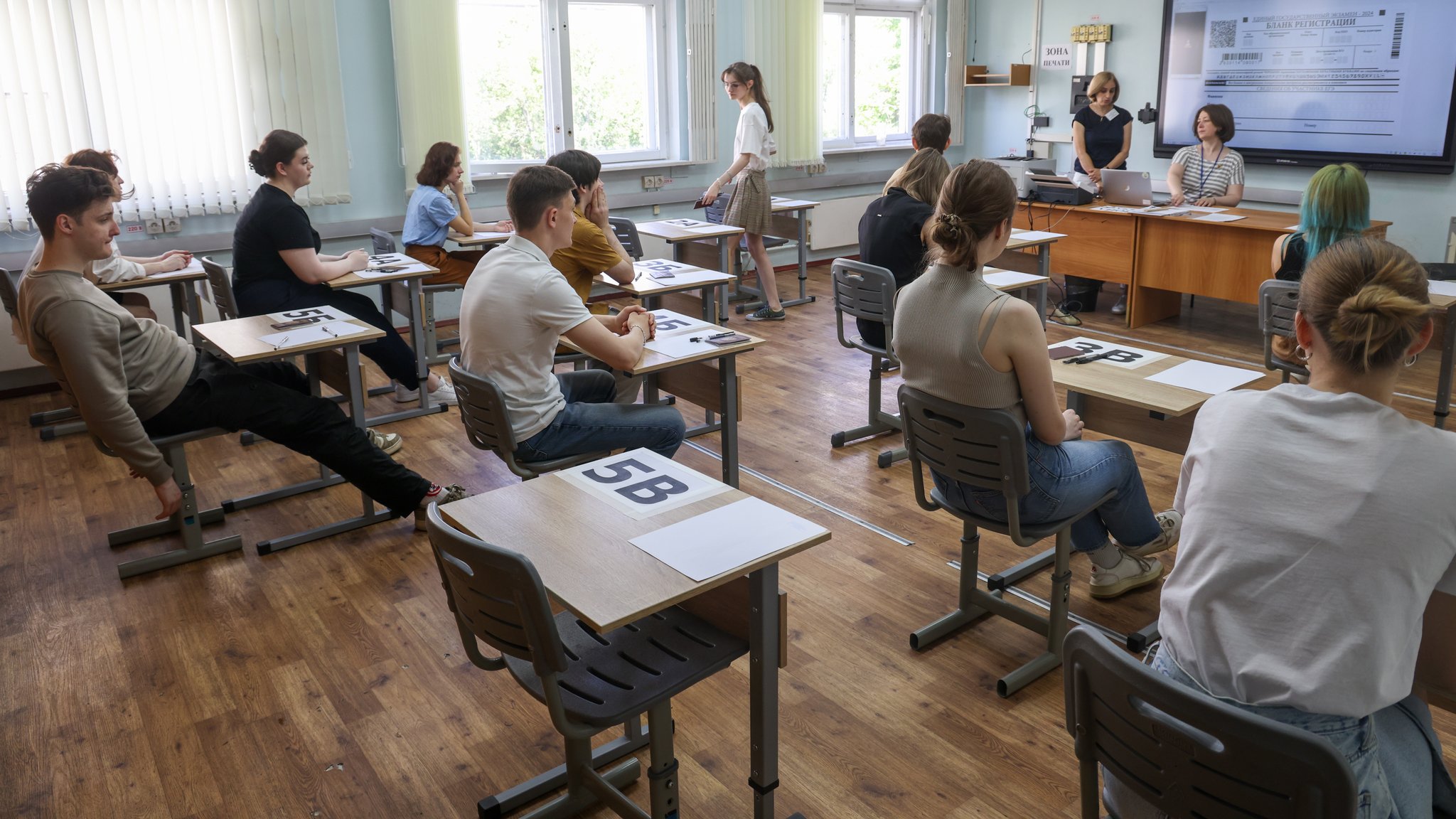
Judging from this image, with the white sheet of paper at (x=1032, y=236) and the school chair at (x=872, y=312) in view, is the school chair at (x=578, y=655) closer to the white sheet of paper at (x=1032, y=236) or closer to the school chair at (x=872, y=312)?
the school chair at (x=872, y=312)

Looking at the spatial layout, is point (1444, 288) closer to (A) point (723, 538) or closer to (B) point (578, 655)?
(A) point (723, 538)

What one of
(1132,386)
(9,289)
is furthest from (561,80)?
(1132,386)

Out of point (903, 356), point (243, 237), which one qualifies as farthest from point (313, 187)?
point (903, 356)

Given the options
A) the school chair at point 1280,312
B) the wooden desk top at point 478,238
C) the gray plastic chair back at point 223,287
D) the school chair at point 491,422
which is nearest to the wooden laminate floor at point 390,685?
the school chair at point 491,422

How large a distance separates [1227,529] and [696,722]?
1.56 meters

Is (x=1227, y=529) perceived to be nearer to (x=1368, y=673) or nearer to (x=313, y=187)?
(x=1368, y=673)

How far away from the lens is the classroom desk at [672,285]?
14.1 ft

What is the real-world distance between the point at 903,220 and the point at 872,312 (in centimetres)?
40

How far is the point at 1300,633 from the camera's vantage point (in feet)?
4.38

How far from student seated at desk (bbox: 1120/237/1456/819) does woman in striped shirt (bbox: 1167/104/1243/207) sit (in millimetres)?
5310

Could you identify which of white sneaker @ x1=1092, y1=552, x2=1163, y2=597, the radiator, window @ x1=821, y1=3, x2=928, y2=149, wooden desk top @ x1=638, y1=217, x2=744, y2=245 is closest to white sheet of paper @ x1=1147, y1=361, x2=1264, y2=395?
white sneaker @ x1=1092, y1=552, x2=1163, y2=597

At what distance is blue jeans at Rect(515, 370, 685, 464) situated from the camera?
306cm

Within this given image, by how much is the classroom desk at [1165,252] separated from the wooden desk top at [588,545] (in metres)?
4.85

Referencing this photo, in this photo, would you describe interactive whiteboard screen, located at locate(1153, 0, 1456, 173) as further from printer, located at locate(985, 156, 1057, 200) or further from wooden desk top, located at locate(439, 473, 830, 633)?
wooden desk top, located at locate(439, 473, 830, 633)
